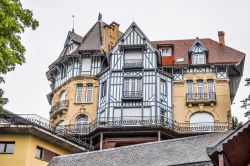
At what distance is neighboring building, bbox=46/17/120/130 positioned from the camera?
154 feet

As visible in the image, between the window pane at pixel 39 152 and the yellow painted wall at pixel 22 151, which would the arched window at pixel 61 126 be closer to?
the window pane at pixel 39 152

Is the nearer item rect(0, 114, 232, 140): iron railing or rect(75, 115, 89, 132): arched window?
rect(0, 114, 232, 140): iron railing

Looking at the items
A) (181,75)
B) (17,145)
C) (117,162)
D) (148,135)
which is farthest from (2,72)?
(181,75)

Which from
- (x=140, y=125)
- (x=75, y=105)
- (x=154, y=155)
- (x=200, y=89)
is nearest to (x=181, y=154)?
(x=154, y=155)

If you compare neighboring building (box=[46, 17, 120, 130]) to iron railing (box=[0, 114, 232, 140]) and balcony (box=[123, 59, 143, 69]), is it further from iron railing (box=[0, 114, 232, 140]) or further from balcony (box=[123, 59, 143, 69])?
balcony (box=[123, 59, 143, 69])

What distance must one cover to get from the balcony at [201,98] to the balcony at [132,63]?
18.0 feet

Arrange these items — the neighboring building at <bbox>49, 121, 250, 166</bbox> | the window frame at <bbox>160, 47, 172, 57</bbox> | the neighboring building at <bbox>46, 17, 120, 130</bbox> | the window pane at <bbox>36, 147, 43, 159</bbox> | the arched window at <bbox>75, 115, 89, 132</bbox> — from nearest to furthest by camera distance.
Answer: the neighboring building at <bbox>49, 121, 250, 166</bbox>, the window pane at <bbox>36, 147, 43, 159</bbox>, the arched window at <bbox>75, 115, 89, 132</bbox>, the neighboring building at <bbox>46, 17, 120, 130</bbox>, the window frame at <bbox>160, 47, 172, 57</bbox>

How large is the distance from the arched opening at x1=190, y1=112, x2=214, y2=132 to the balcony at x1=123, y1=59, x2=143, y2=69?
696 centimetres

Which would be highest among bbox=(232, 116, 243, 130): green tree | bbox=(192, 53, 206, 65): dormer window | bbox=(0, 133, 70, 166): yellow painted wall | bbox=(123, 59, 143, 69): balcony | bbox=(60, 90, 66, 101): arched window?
bbox=(192, 53, 206, 65): dormer window

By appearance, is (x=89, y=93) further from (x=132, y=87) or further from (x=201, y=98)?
(x=201, y=98)

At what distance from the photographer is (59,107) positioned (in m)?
47.9

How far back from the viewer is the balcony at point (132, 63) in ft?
152

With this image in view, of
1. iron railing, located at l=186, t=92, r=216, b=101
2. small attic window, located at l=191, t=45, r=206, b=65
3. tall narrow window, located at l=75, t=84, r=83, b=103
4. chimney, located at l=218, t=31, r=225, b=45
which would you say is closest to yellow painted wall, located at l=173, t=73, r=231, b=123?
iron railing, located at l=186, t=92, r=216, b=101

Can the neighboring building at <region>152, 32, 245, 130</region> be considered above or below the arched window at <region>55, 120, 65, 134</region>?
above
